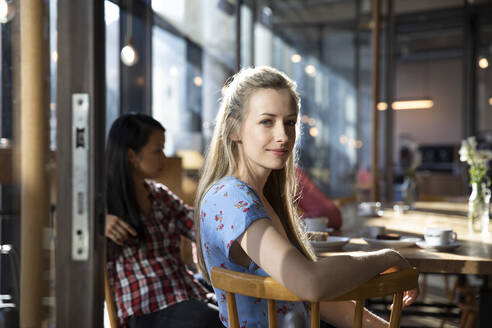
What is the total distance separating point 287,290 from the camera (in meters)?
1.07

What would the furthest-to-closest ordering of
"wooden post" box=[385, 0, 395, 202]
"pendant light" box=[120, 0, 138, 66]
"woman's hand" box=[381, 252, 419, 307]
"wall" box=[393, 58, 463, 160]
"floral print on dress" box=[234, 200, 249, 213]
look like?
"wall" box=[393, 58, 463, 160] → "wooden post" box=[385, 0, 395, 202] → "pendant light" box=[120, 0, 138, 66] → "woman's hand" box=[381, 252, 419, 307] → "floral print on dress" box=[234, 200, 249, 213]

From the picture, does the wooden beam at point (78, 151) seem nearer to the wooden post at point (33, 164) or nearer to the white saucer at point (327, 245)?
the wooden post at point (33, 164)

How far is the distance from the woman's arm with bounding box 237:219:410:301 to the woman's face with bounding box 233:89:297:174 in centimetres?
28

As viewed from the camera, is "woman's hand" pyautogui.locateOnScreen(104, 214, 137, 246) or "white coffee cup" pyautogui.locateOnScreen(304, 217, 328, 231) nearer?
"woman's hand" pyautogui.locateOnScreen(104, 214, 137, 246)

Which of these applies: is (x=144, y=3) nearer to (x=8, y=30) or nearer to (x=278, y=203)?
(x=278, y=203)

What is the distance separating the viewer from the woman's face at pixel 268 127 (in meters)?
1.38

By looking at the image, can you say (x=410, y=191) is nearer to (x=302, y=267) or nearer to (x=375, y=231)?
(x=375, y=231)

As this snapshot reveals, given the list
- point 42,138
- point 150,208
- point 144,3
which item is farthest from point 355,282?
point 144,3

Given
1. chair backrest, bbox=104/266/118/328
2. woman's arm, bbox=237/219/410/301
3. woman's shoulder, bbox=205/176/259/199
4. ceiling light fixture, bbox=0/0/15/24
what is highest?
ceiling light fixture, bbox=0/0/15/24

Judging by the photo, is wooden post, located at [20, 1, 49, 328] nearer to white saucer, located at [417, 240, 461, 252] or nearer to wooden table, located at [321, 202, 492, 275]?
wooden table, located at [321, 202, 492, 275]

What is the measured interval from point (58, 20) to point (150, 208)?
4.36 ft

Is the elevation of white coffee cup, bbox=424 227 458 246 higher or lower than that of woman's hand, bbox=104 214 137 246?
lower

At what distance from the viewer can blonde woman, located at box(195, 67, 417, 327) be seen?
1.09 metres

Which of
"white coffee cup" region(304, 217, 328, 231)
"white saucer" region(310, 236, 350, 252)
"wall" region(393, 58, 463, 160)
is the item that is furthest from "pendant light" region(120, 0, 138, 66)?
"wall" region(393, 58, 463, 160)
